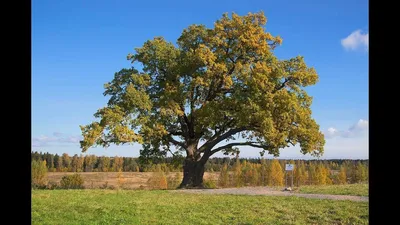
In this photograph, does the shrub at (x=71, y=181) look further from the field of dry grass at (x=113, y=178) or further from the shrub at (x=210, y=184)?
the shrub at (x=210, y=184)

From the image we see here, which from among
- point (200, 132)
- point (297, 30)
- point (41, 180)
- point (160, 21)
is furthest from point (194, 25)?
point (41, 180)

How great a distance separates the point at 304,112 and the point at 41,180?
7.10m

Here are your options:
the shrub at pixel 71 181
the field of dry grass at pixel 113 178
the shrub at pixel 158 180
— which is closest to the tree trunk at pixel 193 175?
the field of dry grass at pixel 113 178

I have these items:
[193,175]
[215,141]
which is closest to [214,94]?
[215,141]

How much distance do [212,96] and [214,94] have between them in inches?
3.0

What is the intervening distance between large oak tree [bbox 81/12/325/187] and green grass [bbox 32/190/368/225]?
10.5ft

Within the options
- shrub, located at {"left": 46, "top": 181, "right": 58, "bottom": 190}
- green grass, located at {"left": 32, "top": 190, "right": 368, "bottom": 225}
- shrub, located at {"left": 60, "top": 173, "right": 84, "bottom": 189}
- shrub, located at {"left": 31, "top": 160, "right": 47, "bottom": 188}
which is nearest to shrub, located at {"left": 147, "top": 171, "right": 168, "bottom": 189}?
shrub, located at {"left": 60, "top": 173, "right": 84, "bottom": 189}

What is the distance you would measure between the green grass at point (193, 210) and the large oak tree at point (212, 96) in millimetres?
3188

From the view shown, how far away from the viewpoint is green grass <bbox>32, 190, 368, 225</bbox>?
524 centimetres

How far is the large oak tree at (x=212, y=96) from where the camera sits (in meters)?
10.2

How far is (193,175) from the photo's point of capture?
10.9m
